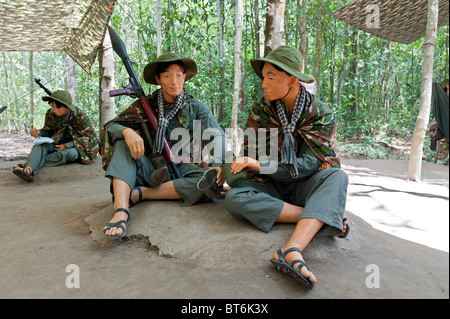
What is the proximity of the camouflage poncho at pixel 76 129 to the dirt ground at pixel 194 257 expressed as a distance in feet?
6.41

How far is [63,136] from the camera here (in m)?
4.84

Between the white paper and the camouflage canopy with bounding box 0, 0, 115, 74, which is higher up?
the camouflage canopy with bounding box 0, 0, 115, 74

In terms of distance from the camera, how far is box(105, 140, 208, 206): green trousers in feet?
7.46

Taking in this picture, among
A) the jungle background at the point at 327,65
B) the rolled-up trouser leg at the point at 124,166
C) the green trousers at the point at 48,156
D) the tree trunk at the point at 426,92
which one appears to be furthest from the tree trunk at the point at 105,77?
the tree trunk at the point at 426,92

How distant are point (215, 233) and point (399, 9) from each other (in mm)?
4716

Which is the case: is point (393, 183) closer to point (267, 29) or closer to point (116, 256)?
point (267, 29)

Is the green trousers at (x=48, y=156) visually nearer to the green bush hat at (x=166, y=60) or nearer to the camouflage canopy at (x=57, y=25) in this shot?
the camouflage canopy at (x=57, y=25)

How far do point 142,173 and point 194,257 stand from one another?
3.21ft

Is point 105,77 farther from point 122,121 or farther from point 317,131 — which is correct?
point 317,131

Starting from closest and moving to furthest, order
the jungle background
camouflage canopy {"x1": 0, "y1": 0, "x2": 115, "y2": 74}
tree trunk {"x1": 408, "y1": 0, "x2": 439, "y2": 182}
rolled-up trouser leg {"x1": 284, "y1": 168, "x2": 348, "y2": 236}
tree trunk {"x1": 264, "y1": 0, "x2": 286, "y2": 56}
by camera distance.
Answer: rolled-up trouser leg {"x1": 284, "y1": 168, "x2": 348, "y2": 236} → tree trunk {"x1": 264, "y1": 0, "x2": 286, "y2": 56} → tree trunk {"x1": 408, "y1": 0, "x2": 439, "y2": 182} → camouflage canopy {"x1": 0, "y1": 0, "x2": 115, "y2": 74} → the jungle background

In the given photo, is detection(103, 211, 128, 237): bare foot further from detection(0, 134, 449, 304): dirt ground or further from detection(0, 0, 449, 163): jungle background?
detection(0, 0, 449, 163): jungle background

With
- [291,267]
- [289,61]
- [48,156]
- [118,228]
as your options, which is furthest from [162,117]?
[48,156]
